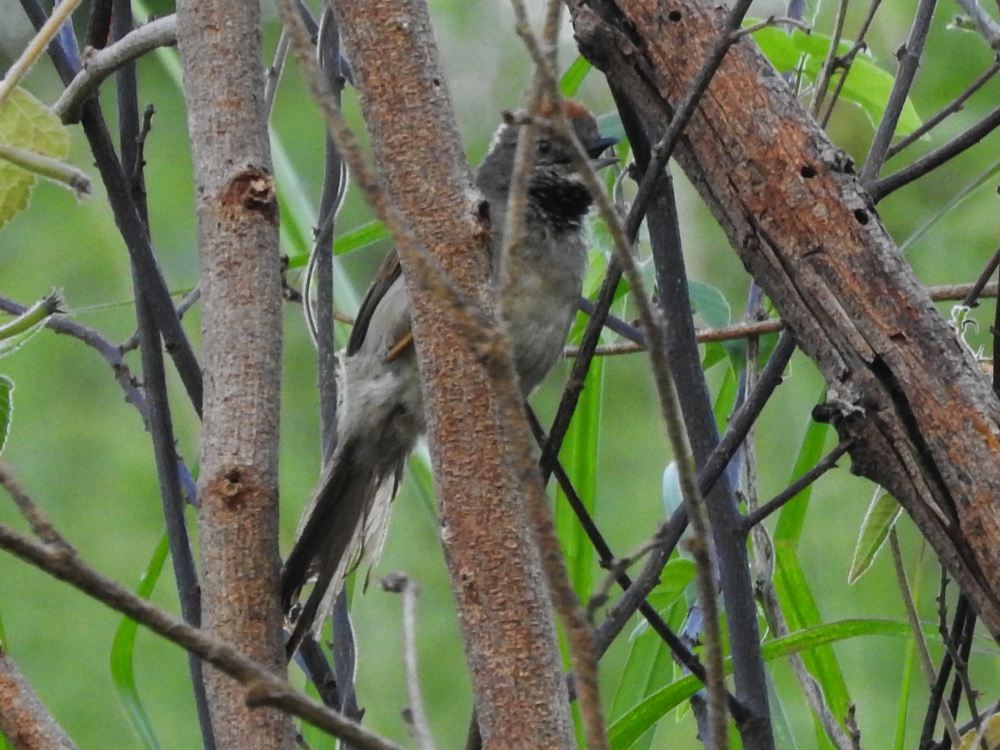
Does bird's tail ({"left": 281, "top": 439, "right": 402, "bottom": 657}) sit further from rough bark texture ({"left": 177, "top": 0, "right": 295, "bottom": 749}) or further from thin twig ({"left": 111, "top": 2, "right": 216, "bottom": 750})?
rough bark texture ({"left": 177, "top": 0, "right": 295, "bottom": 749})

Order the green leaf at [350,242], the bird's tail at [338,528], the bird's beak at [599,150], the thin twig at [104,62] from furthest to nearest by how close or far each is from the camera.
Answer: the bird's beak at [599,150]
the green leaf at [350,242]
the bird's tail at [338,528]
the thin twig at [104,62]

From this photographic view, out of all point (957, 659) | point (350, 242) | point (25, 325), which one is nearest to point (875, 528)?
point (957, 659)

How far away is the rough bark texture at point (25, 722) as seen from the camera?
106 centimetres

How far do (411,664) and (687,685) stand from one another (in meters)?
0.67

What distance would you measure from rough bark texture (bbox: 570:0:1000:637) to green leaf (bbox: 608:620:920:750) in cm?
43

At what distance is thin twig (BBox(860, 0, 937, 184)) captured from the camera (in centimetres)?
168

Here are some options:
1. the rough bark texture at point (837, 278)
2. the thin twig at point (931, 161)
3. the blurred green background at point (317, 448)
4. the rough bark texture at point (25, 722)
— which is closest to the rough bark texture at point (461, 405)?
the rough bark texture at point (837, 278)

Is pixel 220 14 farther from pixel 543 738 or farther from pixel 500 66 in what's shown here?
pixel 500 66

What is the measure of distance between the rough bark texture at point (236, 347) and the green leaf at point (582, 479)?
704 millimetres

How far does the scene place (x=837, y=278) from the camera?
131 cm

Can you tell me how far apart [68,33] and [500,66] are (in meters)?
3.55

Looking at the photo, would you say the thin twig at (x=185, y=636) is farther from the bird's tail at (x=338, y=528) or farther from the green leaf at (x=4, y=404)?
the bird's tail at (x=338, y=528)

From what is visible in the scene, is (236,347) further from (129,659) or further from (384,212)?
(129,659)

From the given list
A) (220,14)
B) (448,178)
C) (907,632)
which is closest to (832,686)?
(907,632)
